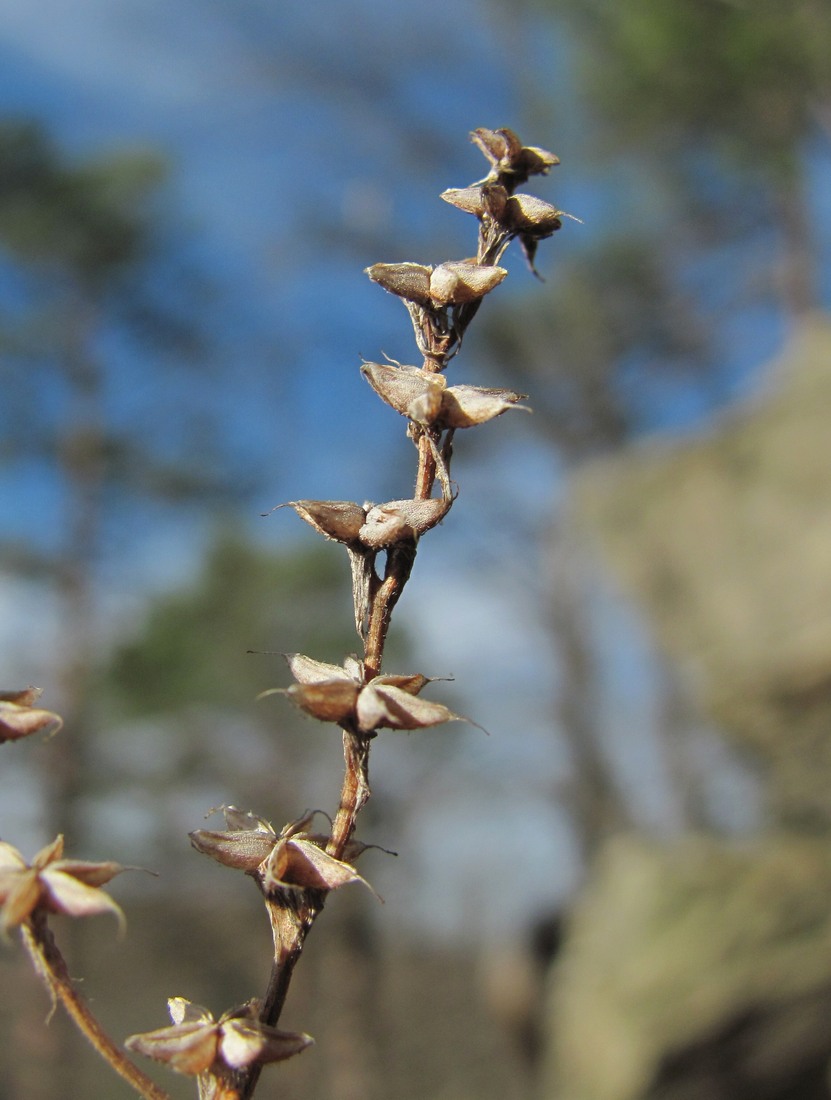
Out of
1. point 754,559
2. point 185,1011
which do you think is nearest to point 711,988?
point 754,559

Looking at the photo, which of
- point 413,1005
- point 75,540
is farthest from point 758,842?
point 413,1005

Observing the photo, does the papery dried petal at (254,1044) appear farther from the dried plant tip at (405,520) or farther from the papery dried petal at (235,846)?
the dried plant tip at (405,520)

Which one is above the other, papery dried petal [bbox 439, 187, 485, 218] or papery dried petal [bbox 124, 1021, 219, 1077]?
papery dried petal [bbox 439, 187, 485, 218]

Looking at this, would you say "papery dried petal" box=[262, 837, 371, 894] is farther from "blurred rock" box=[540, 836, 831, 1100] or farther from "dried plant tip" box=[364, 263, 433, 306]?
"blurred rock" box=[540, 836, 831, 1100]

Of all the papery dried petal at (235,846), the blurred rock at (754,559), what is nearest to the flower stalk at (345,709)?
the papery dried petal at (235,846)

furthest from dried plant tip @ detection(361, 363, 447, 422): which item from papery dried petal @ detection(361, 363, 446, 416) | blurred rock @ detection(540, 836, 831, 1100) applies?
blurred rock @ detection(540, 836, 831, 1100)

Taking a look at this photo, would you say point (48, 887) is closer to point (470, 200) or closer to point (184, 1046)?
point (184, 1046)

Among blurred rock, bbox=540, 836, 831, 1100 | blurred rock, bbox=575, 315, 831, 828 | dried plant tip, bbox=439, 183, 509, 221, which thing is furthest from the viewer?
blurred rock, bbox=575, 315, 831, 828
